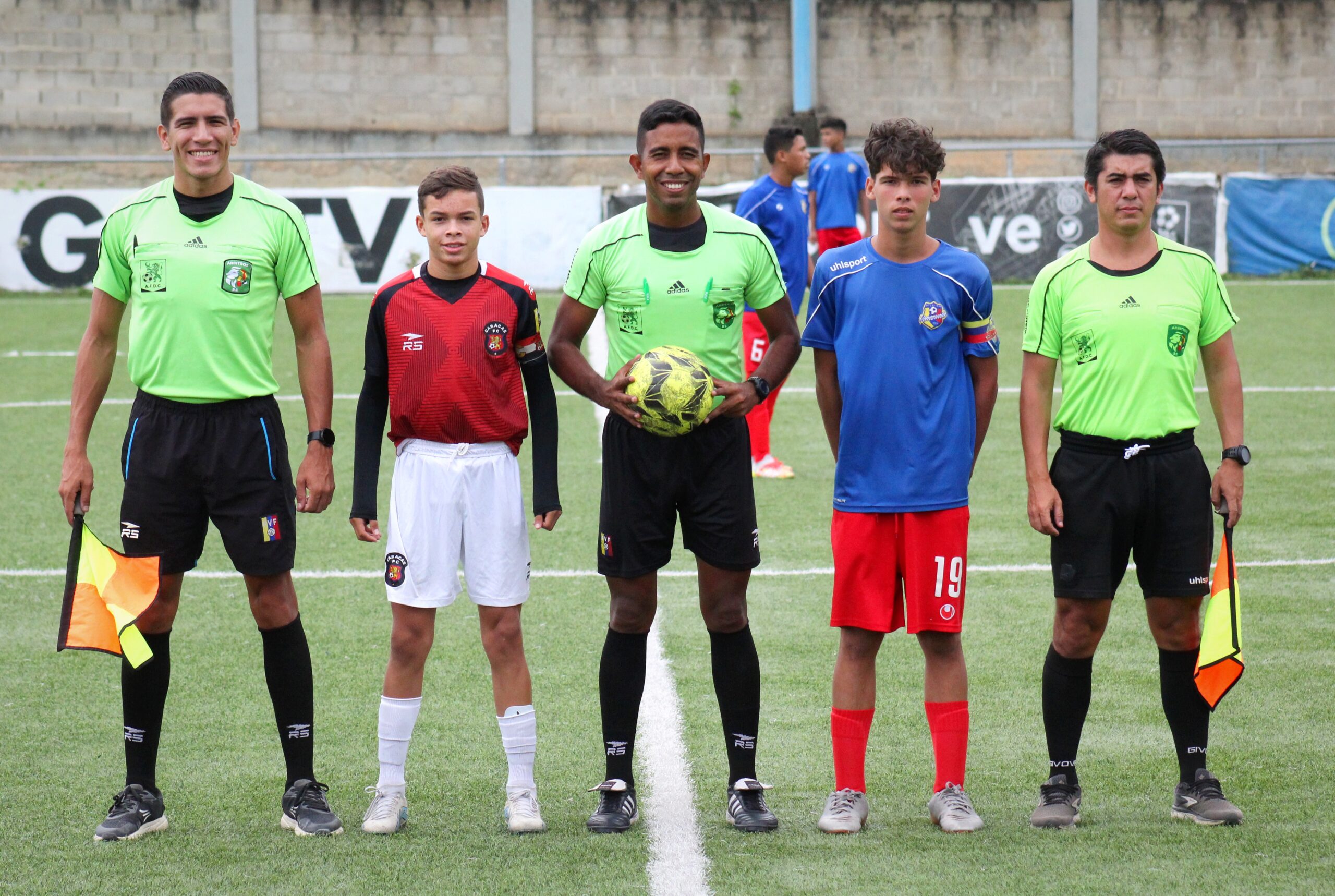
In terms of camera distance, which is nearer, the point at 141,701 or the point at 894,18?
the point at 141,701

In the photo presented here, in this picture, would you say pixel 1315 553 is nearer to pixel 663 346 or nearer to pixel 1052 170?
pixel 663 346

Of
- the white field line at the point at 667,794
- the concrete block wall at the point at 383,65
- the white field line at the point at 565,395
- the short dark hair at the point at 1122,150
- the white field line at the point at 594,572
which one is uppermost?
the concrete block wall at the point at 383,65

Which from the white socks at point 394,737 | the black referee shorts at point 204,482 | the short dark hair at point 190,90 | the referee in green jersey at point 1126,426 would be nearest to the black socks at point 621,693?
the white socks at point 394,737

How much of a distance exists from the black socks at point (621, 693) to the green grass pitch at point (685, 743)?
0.21m

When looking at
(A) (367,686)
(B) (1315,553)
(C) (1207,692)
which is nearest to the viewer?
(C) (1207,692)

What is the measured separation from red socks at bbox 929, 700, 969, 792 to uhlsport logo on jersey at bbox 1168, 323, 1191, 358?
46.7 inches

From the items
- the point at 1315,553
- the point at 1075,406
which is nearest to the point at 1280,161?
the point at 1315,553

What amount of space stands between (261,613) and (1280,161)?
27.8 metres

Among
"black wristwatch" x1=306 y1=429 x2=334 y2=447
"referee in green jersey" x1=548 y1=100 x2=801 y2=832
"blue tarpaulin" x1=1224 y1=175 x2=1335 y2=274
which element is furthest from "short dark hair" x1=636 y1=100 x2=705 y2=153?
"blue tarpaulin" x1=1224 y1=175 x2=1335 y2=274

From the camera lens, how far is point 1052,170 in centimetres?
2773

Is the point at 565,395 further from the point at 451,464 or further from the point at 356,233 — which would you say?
the point at 356,233

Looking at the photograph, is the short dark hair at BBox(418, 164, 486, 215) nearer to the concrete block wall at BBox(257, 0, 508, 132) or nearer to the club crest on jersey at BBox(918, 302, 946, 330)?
the club crest on jersey at BBox(918, 302, 946, 330)

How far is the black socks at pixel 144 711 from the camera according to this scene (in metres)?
4.38

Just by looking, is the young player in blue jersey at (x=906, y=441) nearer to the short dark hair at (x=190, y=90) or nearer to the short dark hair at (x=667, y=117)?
the short dark hair at (x=667, y=117)
